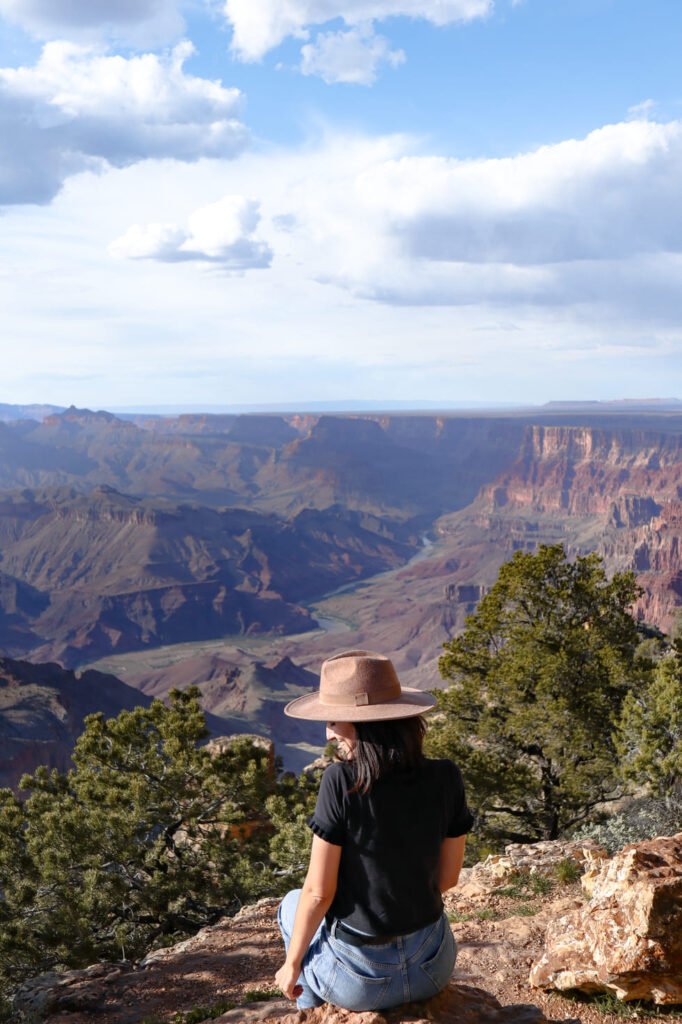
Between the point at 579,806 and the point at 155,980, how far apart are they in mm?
12183

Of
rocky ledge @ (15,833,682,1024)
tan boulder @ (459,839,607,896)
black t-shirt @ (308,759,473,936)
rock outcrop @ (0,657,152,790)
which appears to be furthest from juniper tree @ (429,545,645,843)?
rock outcrop @ (0,657,152,790)

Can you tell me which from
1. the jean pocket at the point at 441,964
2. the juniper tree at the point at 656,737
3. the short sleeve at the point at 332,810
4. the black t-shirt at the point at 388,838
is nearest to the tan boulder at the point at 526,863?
the juniper tree at the point at 656,737

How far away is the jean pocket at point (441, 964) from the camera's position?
4789 mm

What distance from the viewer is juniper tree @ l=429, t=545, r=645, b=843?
17.2 m

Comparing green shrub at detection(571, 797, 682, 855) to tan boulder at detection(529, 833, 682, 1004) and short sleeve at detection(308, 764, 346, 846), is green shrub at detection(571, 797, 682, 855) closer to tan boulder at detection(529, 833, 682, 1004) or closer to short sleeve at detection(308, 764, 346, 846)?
tan boulder at detection(529, 833, 682, 1004)

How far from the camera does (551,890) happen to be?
10500 mm

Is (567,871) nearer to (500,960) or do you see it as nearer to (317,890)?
(500,960)

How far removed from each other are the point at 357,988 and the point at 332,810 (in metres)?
1.25

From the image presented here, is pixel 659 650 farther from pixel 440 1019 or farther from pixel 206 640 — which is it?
pixel 206 640

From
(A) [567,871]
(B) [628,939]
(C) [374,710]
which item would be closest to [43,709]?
(A) [567,871]

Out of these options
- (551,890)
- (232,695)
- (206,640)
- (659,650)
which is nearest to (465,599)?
(206,640)

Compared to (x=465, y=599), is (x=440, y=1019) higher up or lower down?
higher up

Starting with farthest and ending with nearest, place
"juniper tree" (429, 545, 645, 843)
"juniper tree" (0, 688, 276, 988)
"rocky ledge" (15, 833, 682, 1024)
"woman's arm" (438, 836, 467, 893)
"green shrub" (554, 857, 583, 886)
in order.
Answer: "juniper tree" (429, 545, 645, 843), "juniper tree" (0, 688, 276, 988), "green shrub" (554, 857, 583, 886), "rocky ledge" (15, 833, 682, 1024), "woman's arm" (438, 836, 467, 893)

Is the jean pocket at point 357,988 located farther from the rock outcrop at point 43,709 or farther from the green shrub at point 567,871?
the rock outcrop at point 43,709
